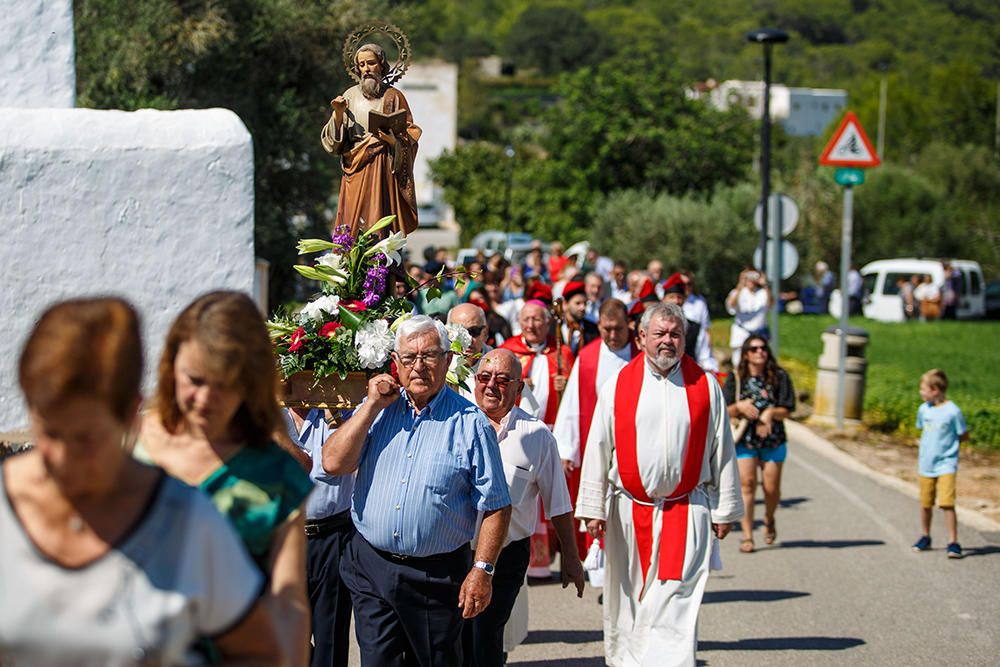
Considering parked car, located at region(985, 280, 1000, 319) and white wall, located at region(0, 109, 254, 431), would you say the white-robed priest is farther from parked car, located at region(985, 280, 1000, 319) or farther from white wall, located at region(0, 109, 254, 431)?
parked car, located at region(985, 280, 1000, 319)

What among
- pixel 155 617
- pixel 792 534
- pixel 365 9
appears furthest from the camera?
pixel 365 9

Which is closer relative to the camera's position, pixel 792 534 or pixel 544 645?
pixel 544 645

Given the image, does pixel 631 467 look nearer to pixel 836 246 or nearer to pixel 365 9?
pixel 365 9

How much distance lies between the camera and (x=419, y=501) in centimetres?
560

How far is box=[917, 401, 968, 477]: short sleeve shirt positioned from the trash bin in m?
6.59

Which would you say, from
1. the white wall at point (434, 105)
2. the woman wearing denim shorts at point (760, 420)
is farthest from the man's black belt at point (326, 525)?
the white wall at point (434, 105)

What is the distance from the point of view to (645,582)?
7.57 metres

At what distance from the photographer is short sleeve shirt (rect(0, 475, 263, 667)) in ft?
8.96

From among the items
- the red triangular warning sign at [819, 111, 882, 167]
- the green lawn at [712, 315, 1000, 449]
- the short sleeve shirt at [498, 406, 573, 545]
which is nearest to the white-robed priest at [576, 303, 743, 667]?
the short sleeve shirt at [498, 406, 573, 545]

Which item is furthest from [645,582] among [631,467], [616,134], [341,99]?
[616,134]

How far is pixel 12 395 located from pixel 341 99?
131 inches

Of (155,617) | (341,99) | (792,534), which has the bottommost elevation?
(792,534)

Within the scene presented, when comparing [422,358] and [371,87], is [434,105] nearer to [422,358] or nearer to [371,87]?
[371,87]

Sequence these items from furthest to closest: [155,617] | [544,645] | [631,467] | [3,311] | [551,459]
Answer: [3,311], [544,645], [631,467], [551,459], [155,617]
